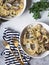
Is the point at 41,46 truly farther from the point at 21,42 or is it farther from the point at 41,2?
the point at 41,2

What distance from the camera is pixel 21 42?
185cm

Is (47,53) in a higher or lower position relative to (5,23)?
lower

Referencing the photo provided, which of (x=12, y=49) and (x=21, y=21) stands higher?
(x=21, y=21)

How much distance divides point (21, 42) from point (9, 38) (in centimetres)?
8

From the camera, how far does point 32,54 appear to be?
6.02 ft

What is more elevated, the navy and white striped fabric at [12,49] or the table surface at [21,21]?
the table surface at [21,21]

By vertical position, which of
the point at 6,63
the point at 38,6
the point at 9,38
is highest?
the point at 38,6

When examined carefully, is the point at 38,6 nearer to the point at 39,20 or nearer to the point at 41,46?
the point at 39,20

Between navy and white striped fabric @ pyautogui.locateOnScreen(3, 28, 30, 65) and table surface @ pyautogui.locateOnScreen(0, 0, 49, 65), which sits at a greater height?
table surface @ pyautogui.locateOnScreen(0, 0, 49, 65)

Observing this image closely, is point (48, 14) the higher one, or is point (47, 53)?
point (48, 14)

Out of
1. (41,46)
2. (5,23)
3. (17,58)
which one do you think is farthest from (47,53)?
(5,23)

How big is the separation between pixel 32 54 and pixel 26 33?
0.39 ft

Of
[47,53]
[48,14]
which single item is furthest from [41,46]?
[48,14]

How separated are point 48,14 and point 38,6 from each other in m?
0.07
